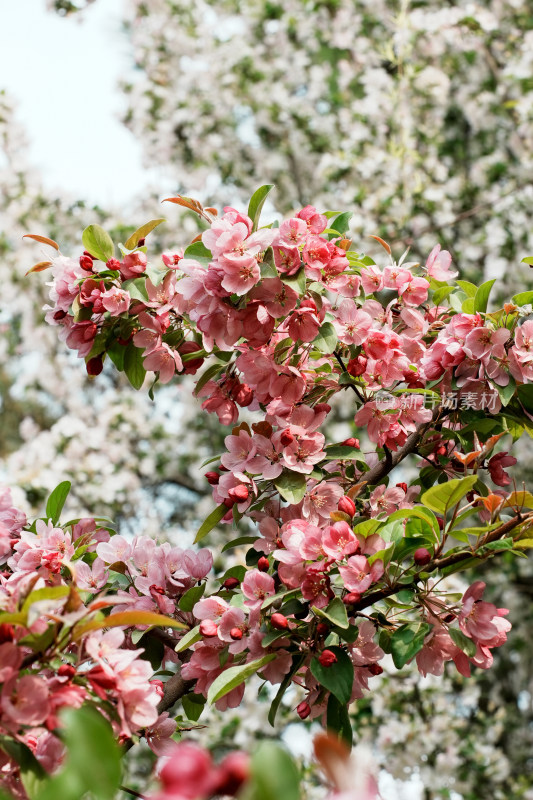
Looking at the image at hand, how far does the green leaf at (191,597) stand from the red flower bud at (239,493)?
154 millimetres

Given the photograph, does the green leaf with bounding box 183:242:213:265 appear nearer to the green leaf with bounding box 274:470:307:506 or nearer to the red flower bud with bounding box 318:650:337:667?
the green leaf with bounding box 274:470:307:506

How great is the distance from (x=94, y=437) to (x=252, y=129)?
2.45m

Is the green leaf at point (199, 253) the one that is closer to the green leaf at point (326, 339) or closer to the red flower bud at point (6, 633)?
the green leaf at point (326, 339)

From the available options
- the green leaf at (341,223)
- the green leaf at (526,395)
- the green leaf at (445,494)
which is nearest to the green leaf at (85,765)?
the green leaf at (445,494)

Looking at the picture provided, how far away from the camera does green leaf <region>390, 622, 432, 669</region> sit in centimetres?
106

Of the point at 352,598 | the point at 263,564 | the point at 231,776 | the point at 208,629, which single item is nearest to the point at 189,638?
the point at 208,629

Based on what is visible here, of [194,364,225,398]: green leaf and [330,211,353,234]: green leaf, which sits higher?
[330,211,353,234]: green leaf

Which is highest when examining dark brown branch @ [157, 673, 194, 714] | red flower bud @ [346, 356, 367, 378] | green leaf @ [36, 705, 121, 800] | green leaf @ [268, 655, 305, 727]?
green leaf @ [36, 705, 121, 800]

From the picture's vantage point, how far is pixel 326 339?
4.08 ft

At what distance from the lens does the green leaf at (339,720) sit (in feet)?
3.65

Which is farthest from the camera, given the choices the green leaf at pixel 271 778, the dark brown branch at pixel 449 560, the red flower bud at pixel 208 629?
the red flower bud at pixel 208 629

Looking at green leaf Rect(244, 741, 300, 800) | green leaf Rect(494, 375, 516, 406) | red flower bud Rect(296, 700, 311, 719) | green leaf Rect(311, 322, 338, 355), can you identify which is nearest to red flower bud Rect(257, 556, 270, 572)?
red flower bud Rect(296, 700, 311, 719)

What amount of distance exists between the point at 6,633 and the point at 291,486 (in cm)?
55

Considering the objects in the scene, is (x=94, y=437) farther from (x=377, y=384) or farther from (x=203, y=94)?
(x=377, y=384)
